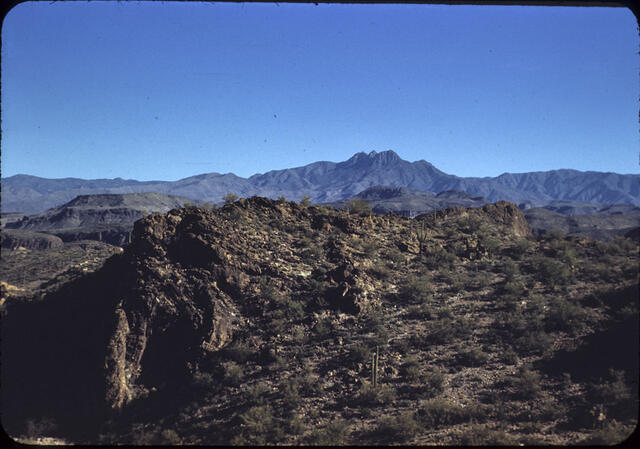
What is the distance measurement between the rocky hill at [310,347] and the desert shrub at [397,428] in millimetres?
24

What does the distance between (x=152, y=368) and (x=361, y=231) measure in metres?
8.63

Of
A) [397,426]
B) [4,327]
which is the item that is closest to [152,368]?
[4,327]

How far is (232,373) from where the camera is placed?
842 cm

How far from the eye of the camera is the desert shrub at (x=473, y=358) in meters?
8.52

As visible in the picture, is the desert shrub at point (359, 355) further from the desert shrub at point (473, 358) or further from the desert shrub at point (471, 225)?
the desert shrub at point (471, 225)

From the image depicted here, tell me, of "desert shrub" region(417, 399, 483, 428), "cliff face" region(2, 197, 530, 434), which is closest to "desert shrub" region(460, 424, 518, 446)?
"desert shrub" region(417, 399, 483, 428)

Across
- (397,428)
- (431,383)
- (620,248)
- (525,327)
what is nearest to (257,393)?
(397,428)

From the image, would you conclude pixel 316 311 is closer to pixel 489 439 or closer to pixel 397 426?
pixel 397 426

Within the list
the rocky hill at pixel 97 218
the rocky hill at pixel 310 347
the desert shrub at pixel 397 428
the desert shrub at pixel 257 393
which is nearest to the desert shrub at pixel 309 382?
the rocky hill at pixel 310 347

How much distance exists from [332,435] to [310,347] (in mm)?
2618

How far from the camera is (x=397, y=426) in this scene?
6.81m

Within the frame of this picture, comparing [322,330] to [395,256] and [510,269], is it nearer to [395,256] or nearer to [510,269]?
[395,256]

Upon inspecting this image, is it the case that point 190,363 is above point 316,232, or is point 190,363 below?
below

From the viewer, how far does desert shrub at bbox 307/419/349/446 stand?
655 cm
